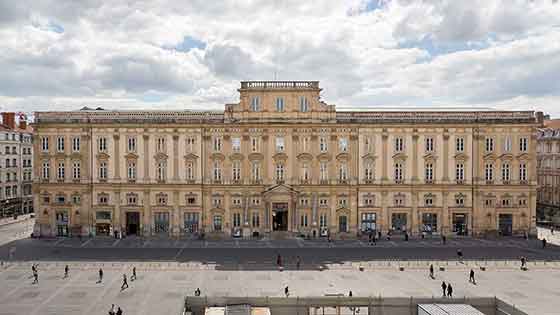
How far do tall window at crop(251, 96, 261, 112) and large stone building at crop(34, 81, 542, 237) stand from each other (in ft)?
0.54

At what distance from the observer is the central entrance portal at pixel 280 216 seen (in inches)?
3236

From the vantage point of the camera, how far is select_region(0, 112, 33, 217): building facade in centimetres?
10412

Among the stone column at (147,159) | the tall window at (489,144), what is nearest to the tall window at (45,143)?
the stone column at (147,159)

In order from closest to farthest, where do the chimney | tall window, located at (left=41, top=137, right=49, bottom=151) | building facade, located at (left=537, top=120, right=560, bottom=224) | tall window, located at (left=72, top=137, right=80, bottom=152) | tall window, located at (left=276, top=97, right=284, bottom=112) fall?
tall window, located at (left=276, top=97, right=284, bottom=112) < tall window, located at (left=72, top=137, right=80, bottom=152) < tall window, located at (left=41, top=137, right=49, bottom=151) < building facade, located at (left=537, top=120, right=560, bottom=224) < the chimney

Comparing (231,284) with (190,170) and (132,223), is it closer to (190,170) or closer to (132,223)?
(190,170)

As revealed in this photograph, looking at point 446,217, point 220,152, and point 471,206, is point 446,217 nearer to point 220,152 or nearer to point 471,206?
point 471,206

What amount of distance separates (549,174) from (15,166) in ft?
370

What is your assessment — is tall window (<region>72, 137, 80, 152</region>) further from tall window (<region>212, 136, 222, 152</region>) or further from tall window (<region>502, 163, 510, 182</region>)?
tall window (<region>502, 163, 510, 182</region>)

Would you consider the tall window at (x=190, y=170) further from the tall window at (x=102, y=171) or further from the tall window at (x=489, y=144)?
the tall window at (x=489, y=144)

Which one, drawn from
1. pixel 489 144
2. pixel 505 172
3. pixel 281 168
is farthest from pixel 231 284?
pixel 505 172

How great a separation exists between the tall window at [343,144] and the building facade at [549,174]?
48.1 m

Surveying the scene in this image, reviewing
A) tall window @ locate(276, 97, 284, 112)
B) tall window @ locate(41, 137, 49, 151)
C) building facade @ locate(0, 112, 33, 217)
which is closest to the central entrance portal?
tall window @ locate(276, 97, 284, 112)

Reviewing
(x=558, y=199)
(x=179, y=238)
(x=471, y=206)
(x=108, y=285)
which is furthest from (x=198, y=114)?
(x=558, y=199)

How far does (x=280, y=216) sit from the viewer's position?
82.6 m
